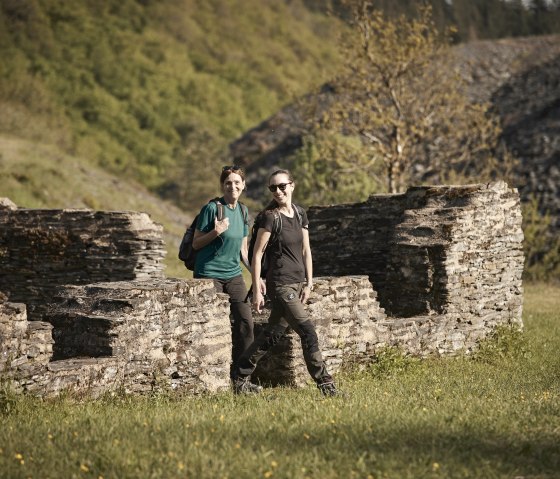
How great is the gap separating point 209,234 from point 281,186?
3.27 ft

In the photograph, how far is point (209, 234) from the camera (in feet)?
35.7

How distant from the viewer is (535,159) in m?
33.7

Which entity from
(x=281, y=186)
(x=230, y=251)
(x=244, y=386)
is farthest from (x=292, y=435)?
(x=230, y=251)

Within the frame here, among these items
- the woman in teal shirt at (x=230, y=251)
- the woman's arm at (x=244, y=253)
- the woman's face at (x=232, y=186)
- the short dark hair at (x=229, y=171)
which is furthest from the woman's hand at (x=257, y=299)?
the short dark hair at (x=229, y=171)

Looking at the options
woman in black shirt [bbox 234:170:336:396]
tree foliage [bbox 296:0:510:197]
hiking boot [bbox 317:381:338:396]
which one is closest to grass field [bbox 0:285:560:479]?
hiking boot [bbox 317:381:338:396]

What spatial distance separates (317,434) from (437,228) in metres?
6.97

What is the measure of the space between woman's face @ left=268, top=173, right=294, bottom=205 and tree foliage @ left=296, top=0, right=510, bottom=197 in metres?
20.5

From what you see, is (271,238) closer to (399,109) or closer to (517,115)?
(399,109)

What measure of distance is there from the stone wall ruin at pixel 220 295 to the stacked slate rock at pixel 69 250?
0.02m

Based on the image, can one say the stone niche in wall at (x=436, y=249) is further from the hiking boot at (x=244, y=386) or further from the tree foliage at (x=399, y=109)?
the tree foliage at (x=399, y=109)

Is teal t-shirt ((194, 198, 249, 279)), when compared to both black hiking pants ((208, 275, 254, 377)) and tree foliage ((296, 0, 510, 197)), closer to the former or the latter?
black hiking pants ((208, 275, 254, 377))

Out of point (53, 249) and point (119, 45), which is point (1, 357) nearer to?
point (53, 249)

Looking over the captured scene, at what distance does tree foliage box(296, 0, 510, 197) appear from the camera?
105ft

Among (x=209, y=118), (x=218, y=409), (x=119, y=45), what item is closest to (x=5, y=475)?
(x=218, y=409)
